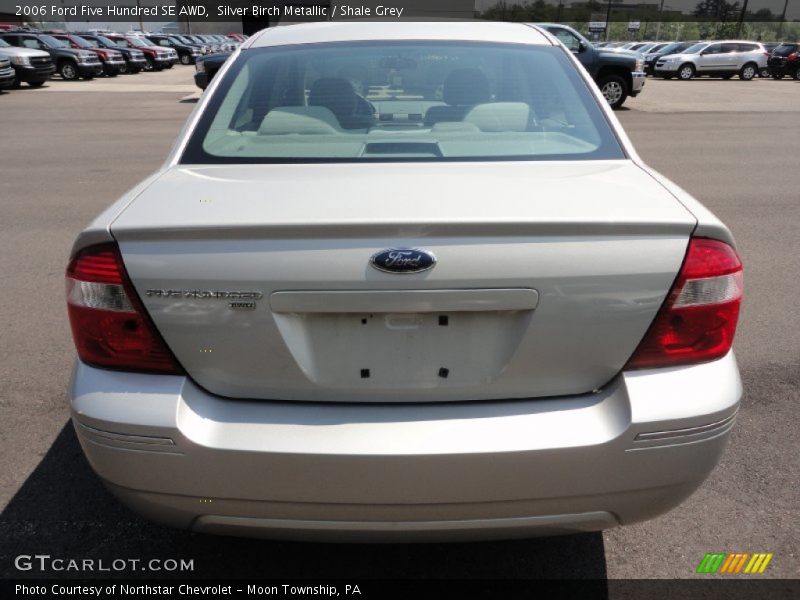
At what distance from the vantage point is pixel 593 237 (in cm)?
174

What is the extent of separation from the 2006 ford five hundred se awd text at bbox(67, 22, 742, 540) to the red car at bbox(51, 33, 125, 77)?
3056 cm

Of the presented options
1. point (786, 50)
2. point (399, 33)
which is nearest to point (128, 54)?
point (786, 50)

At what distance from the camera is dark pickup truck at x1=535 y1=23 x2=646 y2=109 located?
16141 mm

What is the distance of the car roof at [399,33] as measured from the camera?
305 centimetres

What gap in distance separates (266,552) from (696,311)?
1.69 m

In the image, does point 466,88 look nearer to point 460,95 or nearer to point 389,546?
point 460,95

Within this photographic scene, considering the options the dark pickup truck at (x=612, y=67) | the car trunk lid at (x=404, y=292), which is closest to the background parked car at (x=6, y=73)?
the dark pickup truck at (x=612, y=67)

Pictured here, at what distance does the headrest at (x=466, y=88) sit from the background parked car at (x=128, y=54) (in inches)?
1238

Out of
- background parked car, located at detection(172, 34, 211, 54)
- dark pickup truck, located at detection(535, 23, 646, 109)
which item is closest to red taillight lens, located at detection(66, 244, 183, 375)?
dark pickup truck, located at detection(535, 23, 646, 109)

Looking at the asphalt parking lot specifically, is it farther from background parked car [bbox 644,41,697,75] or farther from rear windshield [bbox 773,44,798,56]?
rear windshield [bbox 773,44,798,56]

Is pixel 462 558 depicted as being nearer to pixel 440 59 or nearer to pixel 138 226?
pixel 138 226

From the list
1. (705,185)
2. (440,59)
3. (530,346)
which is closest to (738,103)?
(705,185)

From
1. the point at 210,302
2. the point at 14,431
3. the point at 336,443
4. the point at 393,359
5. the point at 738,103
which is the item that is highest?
the point at 210,302

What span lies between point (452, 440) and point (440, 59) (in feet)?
6.03
